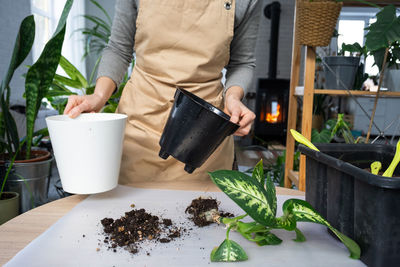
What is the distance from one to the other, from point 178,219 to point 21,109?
2.56 metres

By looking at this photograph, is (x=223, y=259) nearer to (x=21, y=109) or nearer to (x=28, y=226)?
(x=28, y=226)

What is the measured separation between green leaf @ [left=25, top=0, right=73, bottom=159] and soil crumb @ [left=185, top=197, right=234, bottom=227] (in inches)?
22.8

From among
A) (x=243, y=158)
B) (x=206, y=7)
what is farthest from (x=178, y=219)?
(x=243, y=158)

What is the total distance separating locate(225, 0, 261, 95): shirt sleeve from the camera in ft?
3.05

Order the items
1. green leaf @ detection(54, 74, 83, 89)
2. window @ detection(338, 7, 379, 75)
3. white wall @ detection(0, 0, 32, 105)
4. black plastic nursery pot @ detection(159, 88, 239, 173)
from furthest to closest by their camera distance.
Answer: window @ detection(338, 7, 379, 75), white wall @ detection(0, 0, 32, 105), green leaf @ detection(54, 74, 83, 89), black plastic nursery pot @ detection(159, 88, 239, 173)

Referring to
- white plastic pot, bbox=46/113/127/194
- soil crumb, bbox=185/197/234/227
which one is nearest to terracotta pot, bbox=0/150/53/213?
white plastic pot, bbox=46/113/127/194

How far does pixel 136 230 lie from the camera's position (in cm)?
52

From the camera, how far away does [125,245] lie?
0.48 metres

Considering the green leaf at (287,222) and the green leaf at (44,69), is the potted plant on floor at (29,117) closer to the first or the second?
the green leaf at (44,69)

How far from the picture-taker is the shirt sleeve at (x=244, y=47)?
0.93 m

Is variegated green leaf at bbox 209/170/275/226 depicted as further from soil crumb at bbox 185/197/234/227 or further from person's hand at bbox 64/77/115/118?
person's hand at bbox 64/77/115/118

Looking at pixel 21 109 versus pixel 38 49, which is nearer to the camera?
pixel 21 109

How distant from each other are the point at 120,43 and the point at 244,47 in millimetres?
363

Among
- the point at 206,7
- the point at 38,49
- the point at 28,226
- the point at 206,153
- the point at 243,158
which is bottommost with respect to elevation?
the point at 243,158
